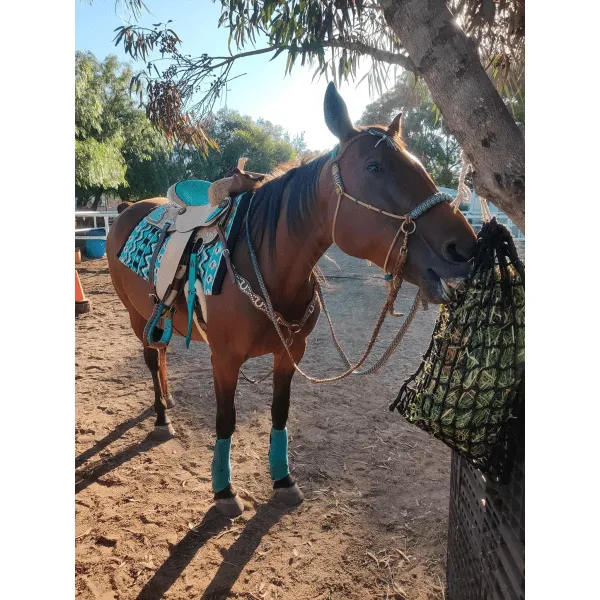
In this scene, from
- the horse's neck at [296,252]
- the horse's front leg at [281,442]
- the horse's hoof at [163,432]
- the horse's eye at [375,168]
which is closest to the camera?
the horse's eye at [375,168]

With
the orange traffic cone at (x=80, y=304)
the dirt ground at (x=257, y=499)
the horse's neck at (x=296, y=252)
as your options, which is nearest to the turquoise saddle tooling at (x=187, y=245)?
the horse's neck at (x=296, y=252)

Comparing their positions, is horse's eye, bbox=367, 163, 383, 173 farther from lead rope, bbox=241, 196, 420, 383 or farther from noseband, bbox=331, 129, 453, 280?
lead rope, bbox=241, 196, 420, 383

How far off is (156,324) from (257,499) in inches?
52.7

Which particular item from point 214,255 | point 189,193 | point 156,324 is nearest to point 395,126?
point 214,255

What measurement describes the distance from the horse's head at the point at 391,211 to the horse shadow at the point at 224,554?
1742mm

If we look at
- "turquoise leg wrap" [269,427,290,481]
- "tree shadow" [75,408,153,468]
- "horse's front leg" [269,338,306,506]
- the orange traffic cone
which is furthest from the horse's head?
the orange traffic cone

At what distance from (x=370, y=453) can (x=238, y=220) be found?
6.54ft

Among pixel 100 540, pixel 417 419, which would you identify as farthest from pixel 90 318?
pixel 417 419

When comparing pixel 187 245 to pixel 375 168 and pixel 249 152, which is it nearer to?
pixel 375 168

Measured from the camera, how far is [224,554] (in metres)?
2.12

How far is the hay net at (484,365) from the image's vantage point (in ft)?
3.46

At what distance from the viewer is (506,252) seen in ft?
3.76

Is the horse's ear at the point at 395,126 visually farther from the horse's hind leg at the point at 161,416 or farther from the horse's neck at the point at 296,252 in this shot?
the horse's hind leg at the point at 161,416

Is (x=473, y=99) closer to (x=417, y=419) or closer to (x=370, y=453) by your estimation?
(x=417, y=419)
